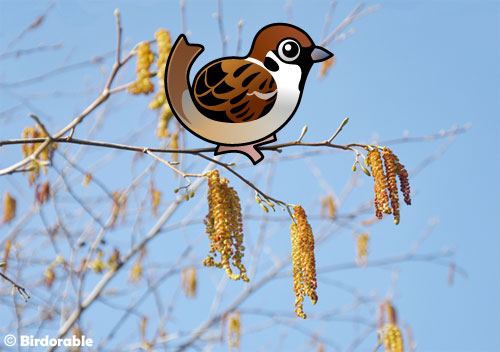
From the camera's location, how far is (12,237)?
3584mm

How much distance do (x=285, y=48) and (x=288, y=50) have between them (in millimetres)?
14

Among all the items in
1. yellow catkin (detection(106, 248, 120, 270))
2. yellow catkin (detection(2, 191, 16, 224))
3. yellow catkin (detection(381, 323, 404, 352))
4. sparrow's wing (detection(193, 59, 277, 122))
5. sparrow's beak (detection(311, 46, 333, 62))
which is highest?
sparrow's beak (detection(311, 46, 333, 62))

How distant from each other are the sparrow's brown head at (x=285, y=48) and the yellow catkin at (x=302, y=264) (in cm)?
78

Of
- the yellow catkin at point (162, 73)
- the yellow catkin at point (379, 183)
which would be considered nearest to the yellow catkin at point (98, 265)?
the yellow catkin at point (162, 73)

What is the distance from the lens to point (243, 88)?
212 cm

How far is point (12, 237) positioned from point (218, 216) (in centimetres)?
249

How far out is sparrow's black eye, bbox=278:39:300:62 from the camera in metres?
2.19

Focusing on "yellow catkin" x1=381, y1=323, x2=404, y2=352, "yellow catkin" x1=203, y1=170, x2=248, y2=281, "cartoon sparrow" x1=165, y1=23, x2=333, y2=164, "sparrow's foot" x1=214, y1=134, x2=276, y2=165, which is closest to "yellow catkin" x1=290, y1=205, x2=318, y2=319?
"yellow catkin" x1=203, y1=170, x2=248, y2=281

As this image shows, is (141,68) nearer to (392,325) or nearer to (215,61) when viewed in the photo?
(215,61)

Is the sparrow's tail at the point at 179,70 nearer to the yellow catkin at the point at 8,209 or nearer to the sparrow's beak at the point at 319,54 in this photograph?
the sparrow's beak at the point at 319,54

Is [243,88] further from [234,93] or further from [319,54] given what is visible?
[319,54]

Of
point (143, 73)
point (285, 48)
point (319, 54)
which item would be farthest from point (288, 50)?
point (143, 73)

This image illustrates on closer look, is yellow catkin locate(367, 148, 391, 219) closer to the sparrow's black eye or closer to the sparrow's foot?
the sparrow's foot

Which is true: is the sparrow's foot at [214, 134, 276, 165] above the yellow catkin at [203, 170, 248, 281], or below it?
above
